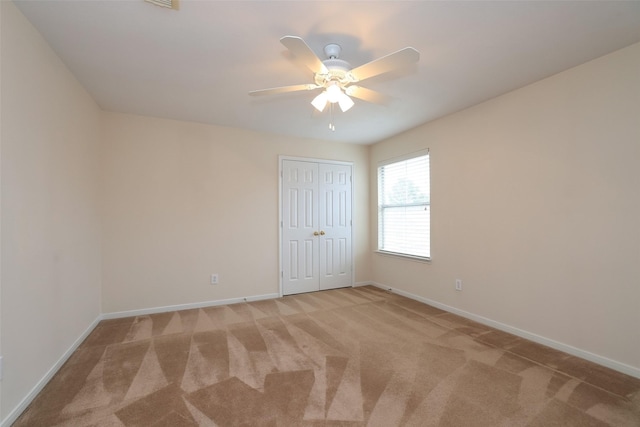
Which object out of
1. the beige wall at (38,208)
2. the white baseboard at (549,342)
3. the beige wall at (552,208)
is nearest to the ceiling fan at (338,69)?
the beige wall at (38,208)

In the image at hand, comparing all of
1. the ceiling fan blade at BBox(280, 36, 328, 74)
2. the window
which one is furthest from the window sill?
the ceiling fan blade at BBox(280, 36, 328, 74)

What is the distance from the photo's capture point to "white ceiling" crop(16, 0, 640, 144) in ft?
5.69

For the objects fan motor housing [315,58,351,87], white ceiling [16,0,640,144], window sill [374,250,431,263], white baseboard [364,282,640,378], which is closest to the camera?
white ceiling [16,0,640,144]

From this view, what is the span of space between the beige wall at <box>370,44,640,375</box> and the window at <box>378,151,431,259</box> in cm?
28

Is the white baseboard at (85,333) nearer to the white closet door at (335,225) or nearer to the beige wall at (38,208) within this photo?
the beige wall at (38,208)

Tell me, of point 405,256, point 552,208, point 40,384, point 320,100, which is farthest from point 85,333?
point 552,208

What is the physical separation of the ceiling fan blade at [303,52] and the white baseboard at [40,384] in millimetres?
2666

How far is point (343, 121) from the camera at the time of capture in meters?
3.71

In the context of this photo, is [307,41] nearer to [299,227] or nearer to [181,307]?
[299,227]

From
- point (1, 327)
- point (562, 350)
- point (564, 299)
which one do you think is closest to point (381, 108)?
Result: point (564, 299)

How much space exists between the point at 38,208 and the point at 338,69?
7.69 feet

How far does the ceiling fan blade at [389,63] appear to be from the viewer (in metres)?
1.58

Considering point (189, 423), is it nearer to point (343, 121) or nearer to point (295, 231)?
point (295, 231)

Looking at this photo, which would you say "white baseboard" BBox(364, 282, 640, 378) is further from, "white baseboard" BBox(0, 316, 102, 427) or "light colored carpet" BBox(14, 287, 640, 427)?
"white baseboard" BBox(0, 316, 102, 427)
